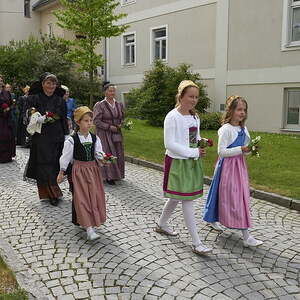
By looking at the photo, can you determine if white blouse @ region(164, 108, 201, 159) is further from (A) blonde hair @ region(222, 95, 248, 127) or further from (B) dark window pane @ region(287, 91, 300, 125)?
(B) dark window pane @ region(287, 91, 300, 125)

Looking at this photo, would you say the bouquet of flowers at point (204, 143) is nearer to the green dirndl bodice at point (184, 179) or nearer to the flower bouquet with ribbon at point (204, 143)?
the flower bouquet with ribbon at point (204, 143)

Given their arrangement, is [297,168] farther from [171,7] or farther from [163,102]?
[171,7]

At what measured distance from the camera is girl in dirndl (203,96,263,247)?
4832 millimetres

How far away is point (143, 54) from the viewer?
24.2 m

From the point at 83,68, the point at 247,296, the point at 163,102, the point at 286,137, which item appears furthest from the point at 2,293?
the point at 163,102

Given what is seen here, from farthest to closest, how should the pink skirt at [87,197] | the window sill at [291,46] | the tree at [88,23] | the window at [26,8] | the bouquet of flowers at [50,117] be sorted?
the window at [26,8]
the tree at [88,23]
the window sill at [291,46]
the bouquet of flowers at [50,117]
the pink skirt at [87,197]

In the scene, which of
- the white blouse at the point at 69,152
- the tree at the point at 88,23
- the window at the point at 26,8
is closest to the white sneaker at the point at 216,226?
the white blouse at the point at 69,152

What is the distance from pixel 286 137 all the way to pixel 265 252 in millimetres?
10628

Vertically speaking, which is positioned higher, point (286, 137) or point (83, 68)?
point (83, 68)

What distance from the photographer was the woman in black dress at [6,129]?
10.2 metres

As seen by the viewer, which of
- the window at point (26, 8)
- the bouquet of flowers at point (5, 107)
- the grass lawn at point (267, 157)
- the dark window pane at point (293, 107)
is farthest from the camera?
the window at point (26, 8)

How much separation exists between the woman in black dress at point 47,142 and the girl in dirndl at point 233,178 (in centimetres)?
280

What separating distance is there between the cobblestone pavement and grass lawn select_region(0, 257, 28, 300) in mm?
230

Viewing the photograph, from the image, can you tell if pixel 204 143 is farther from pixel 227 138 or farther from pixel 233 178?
pixel 233 178
